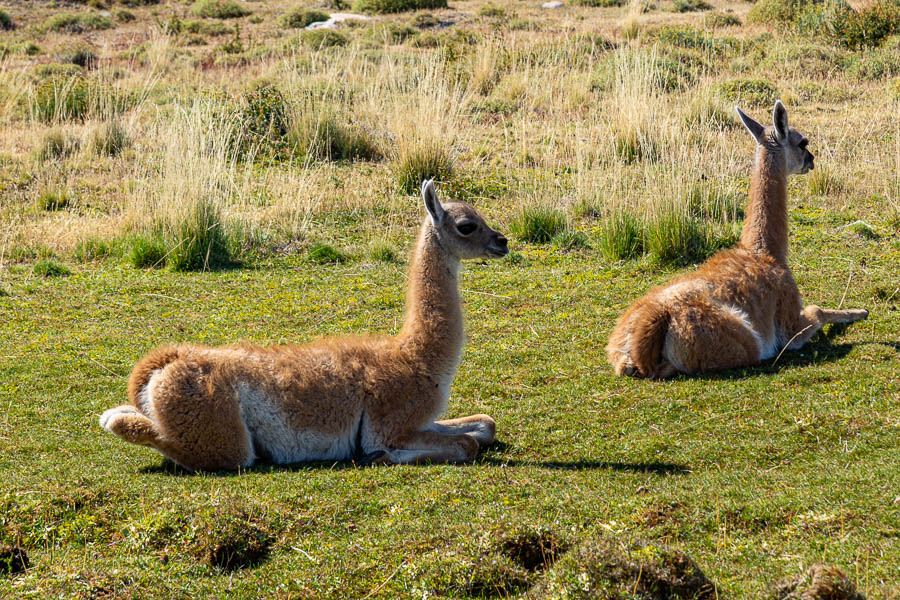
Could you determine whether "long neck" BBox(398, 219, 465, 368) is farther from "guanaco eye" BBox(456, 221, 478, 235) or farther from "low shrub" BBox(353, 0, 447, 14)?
"low shrub" BBox(353, 0, 447, 14)

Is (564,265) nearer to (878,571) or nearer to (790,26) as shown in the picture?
(878,571)

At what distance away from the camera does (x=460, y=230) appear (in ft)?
20.2

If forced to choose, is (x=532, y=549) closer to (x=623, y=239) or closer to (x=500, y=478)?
(x=500, y=478)

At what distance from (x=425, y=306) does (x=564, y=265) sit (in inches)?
204

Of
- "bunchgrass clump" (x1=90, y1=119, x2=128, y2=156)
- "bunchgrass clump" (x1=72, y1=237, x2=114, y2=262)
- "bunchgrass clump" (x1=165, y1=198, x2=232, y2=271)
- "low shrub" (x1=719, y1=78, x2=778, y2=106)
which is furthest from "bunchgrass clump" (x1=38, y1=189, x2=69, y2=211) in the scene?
"low shrub" (x1=719, y1=78, x2=778, y2=106)

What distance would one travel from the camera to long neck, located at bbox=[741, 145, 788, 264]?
315 inches

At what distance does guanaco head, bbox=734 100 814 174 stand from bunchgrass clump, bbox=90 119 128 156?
12.0m

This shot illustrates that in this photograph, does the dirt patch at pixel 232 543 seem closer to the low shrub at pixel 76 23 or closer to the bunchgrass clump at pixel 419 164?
the bunchgrass clump at pixel 419 164

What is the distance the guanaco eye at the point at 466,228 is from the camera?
614cm

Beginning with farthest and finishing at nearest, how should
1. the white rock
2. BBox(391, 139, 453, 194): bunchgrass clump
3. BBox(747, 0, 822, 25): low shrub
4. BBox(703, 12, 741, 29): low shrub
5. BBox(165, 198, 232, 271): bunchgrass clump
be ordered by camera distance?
the white rock < BBox(703, 12, 741, 29): low shrub < BBox(747, 0, 822, 25): low shrub < BBox(391, 139, 453, 194): bunchgrass clump < BBox(165, 198, 232, 271): bunchgrass clump

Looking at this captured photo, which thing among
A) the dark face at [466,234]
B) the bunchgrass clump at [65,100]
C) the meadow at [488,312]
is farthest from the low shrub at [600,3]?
the dark face at [466,234]

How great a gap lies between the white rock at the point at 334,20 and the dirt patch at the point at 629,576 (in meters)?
33.1

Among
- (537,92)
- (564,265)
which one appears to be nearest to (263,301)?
(564,265)

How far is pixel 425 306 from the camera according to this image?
607cm
